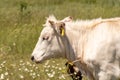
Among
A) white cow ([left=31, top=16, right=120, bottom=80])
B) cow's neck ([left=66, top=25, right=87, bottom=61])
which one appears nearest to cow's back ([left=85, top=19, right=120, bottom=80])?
white cow ([left=31, top=16, right=120, bottom=80])

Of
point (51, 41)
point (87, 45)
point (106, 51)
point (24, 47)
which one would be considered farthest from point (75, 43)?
point (24, 47)

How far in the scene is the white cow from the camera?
8.05 meters

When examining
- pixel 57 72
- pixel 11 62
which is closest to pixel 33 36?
pixel 11 62

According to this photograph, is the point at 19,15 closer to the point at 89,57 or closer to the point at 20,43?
the point at 20,43

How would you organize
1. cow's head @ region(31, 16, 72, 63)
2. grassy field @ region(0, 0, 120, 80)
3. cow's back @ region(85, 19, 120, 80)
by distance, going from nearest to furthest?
cow's back @ region(85, 19, 120, 80), cow's head @ region(31, 16, 72, 63), grassy field @ region(0, 0, 120, 80)

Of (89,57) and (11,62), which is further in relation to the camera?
(11,62)

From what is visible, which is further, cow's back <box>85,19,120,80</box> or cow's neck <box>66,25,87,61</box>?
cow's neck <box>66,25,87,61</box>

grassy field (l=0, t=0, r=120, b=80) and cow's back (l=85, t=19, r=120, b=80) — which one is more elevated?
cow's back (l=85, t=19, r=120, b=80)

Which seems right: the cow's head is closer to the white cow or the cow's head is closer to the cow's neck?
the white cow

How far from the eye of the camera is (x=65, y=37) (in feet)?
28.2

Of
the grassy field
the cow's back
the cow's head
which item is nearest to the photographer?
the cow's back

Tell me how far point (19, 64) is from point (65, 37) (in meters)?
4.05

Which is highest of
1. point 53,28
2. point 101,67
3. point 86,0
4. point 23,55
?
point 53,28

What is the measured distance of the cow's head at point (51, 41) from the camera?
846cm
